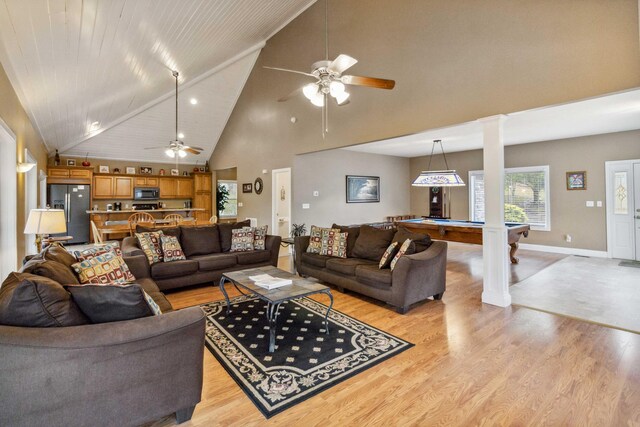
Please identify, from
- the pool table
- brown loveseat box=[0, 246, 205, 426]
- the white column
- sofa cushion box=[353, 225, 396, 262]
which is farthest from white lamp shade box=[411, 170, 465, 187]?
brown loveseat box=[0, 246, 205, 426]

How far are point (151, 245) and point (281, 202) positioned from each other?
3.52m

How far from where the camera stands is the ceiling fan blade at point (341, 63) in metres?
2.92

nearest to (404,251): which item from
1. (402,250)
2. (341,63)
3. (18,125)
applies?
(402,250)

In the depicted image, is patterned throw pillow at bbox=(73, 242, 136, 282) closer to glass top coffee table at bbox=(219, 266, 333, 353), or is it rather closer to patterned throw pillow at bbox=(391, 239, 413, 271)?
glass top coffee table at bbox=(219, 266, 333, 353)

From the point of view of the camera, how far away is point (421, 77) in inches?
177

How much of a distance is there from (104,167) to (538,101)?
33.2 ft

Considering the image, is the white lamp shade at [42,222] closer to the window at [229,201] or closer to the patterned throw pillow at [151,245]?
the patterned throw pillow at [151,245]

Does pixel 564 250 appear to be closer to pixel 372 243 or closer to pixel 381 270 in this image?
pixel 372 243

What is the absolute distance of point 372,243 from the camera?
4504mm

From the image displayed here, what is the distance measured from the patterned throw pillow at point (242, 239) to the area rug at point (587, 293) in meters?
3.93

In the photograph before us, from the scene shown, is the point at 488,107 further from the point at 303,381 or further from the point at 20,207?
the point at 20,207

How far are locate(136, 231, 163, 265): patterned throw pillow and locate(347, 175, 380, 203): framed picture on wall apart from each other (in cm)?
466

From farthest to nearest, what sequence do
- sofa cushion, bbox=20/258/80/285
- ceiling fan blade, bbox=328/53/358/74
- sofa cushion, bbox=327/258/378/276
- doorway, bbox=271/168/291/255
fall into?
doorway, bbox=271/168/291/255
sofa cushion, bbox=327/258/378/276
ceiling fan blade, bbox=328/53/358/74
sofa cushion, bbox=20/258/80/285

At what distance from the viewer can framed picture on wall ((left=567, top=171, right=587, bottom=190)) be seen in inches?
263
